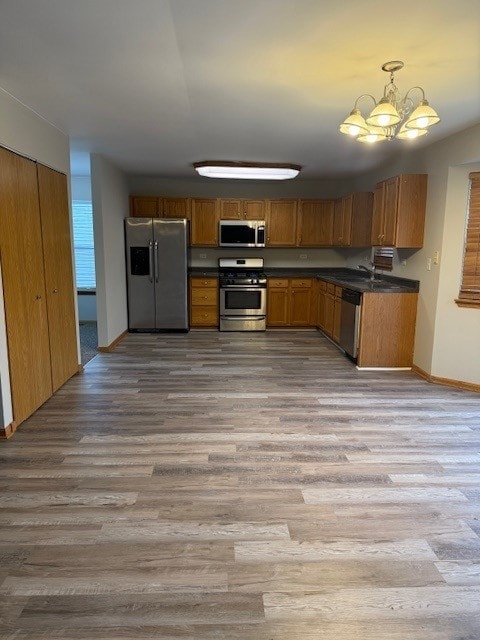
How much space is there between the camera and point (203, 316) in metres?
6.56

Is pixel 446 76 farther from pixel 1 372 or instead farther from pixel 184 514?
pixel 1 372

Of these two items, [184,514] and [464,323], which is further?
[464,323]

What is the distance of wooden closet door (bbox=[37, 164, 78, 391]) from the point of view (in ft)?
11.7

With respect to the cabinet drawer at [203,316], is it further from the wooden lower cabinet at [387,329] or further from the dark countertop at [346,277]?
the wooden lower cabinet at [387,329]

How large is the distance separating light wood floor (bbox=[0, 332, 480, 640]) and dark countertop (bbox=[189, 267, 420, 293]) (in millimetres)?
1334

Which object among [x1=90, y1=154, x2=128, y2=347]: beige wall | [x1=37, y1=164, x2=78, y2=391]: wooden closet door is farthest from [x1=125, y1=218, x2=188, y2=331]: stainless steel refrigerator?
[x1=37, y1=164, x2=78, y2=391]: wooden closet door

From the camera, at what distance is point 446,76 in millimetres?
2518

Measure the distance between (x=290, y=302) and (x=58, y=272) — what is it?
12.3ft

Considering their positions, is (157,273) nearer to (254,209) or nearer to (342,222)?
(254,209)

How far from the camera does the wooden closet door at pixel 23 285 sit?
2.91 metres

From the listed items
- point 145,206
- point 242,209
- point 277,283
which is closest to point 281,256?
point 277,283

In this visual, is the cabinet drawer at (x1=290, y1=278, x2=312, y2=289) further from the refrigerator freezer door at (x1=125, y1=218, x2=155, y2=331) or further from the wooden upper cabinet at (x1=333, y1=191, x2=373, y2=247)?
the refrigerator freezer door at (x1=125, y1=218, x2=155, y2=331)

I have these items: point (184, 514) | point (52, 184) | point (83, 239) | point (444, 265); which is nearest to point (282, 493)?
point (184, 514)

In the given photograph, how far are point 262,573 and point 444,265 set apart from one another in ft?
11.3
